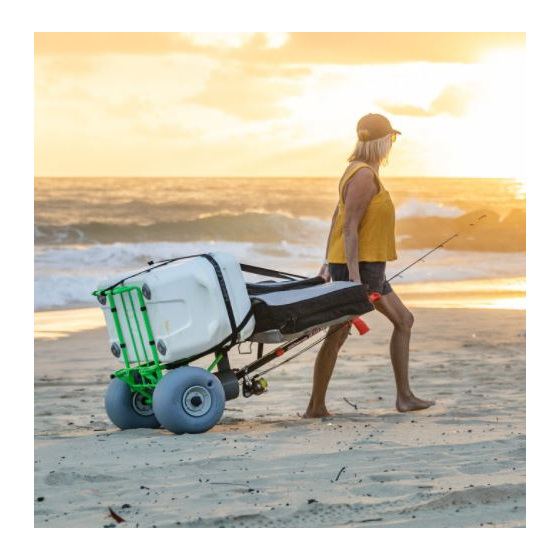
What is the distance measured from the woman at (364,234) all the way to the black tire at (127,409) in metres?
1.06

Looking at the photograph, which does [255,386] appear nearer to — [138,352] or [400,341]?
[138,352]

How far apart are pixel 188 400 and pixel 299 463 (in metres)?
0.85

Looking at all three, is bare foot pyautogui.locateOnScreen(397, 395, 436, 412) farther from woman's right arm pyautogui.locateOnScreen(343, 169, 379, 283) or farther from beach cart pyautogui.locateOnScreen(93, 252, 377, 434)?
woman's right arm pyautogui.locateOnScreen(343, 169, 379, 283)

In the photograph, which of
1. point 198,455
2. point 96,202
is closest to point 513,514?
→ point 198,455

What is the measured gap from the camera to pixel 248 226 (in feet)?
105

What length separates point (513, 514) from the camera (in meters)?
4.97

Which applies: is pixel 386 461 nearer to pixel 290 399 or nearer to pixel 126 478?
pixel 126 478

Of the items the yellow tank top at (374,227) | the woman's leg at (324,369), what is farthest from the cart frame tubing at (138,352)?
the yellow tank top at (374,227)

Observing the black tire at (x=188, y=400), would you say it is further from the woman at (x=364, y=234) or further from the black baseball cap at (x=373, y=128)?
the black baseball cap at (x=373, y=128)

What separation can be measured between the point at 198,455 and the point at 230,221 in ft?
85.1

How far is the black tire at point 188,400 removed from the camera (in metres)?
6.26

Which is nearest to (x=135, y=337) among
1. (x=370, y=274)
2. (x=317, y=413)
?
(x=317, y=413)

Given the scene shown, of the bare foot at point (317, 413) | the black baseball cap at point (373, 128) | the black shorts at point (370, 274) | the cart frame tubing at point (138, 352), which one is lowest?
the bare foot at point (317, 413)

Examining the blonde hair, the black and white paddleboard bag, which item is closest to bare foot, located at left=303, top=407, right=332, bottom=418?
the black and white paddleboard bag
